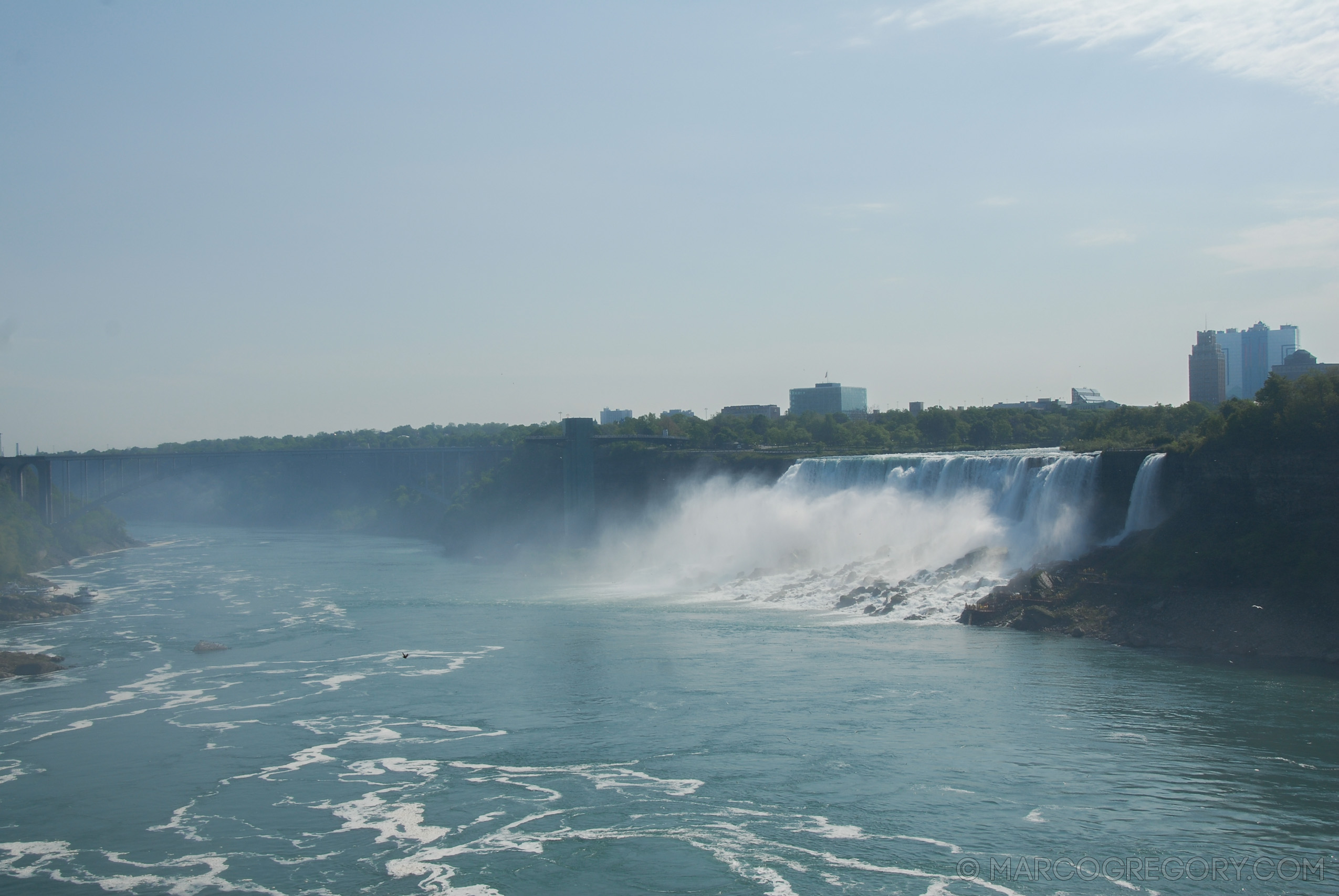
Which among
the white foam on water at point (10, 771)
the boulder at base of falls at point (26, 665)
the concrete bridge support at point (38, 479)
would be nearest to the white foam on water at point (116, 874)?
the white foam on water at point (10, 771)

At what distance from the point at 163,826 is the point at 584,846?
6.43 metres

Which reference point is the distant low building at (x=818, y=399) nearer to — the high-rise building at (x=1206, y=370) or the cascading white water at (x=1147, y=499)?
the high-rise building at (x=1206, y=370)

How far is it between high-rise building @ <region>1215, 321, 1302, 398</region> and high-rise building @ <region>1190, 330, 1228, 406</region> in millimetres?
40397

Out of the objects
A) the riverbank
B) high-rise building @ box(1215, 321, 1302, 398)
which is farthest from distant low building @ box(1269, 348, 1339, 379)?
the riverbank

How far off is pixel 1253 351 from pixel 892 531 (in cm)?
10652

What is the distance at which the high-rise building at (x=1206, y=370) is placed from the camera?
83.1m

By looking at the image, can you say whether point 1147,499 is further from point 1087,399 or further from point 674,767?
point 1087,399

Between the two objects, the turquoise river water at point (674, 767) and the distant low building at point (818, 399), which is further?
the distant low building at point (818, 399)

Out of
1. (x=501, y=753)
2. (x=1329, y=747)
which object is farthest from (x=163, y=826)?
(x=1329, y=747)

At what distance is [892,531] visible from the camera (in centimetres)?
3844

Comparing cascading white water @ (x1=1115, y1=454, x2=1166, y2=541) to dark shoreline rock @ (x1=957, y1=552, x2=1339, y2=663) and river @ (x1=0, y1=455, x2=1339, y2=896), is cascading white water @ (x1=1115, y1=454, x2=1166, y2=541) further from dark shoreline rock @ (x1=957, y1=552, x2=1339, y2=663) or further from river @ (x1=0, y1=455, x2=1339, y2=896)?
river @ (x1=0, y1=455, x2=1339, y2=896)

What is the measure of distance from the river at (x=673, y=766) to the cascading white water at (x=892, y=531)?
4.90 metres

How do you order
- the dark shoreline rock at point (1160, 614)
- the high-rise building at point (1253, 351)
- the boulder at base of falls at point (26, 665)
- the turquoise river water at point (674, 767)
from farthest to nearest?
the high-rise building at point (1253, 351), the boulder at base of falls at point (26, 665), the dark shoreline rock at point (1160, 614), the turquoise river water at point (674, 767)

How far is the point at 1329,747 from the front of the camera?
1717 centimetres
